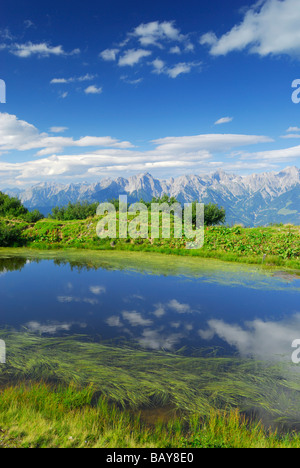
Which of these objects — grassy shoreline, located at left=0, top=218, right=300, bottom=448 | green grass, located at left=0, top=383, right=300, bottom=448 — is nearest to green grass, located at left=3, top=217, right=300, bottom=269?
grassy shoreline, located at left=0, top=218, right=300, bottom=448

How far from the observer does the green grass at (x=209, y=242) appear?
2442 cm

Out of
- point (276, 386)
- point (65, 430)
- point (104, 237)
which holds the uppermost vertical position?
point (104, 237)

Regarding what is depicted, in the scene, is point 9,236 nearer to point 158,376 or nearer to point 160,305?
point 160,305

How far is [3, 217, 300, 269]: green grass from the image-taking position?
80.1 ft

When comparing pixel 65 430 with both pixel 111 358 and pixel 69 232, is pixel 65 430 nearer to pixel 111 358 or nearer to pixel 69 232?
pixel 111 358

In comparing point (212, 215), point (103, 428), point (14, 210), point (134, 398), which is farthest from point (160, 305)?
point (212, 215)

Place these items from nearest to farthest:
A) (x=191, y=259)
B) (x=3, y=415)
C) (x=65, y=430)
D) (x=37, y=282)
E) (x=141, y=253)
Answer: (x=65, y=430) < (x=3, y=415) < (x=37, y=282) < (x=191, y=259) < (x=141, y=253)

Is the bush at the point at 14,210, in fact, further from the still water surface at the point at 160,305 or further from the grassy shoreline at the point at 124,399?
the grassy shoreline at the point at 124,399

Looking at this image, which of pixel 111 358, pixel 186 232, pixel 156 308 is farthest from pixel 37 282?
pixel 186 232

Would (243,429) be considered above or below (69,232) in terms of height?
below

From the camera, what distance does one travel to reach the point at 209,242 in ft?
91.1

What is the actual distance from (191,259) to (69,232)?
17.0 metres

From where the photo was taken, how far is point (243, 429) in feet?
16.5

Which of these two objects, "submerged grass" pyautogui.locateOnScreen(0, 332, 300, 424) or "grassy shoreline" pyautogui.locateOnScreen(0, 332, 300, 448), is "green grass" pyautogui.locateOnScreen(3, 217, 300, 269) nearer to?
"submerged grass" pyautogui.locateOnScreen(0, 332, 300, 424)
